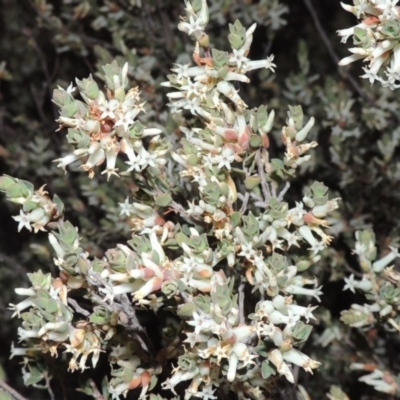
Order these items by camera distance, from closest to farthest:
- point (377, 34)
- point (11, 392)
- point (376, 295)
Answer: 1. point (377, 34)
2. point (11, 392)
3. point (376, 295)

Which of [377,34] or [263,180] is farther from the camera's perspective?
[263,180]

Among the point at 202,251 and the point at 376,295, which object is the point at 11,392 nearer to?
the point at 202,251

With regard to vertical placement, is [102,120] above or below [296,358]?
above

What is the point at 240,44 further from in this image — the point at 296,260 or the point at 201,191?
the point at 296,260

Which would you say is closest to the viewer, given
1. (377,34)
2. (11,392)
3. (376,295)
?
(377,34)

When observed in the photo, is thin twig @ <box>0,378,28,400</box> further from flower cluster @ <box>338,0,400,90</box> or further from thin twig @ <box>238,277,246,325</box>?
flower cluster @ <box>338,0,400,90</box>

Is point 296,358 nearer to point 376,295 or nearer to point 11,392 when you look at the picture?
point 376,295

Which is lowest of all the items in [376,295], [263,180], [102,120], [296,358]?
[376,295]

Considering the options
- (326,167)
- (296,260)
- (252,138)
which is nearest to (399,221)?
(326,167)

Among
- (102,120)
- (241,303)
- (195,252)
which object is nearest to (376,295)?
(241,303)
